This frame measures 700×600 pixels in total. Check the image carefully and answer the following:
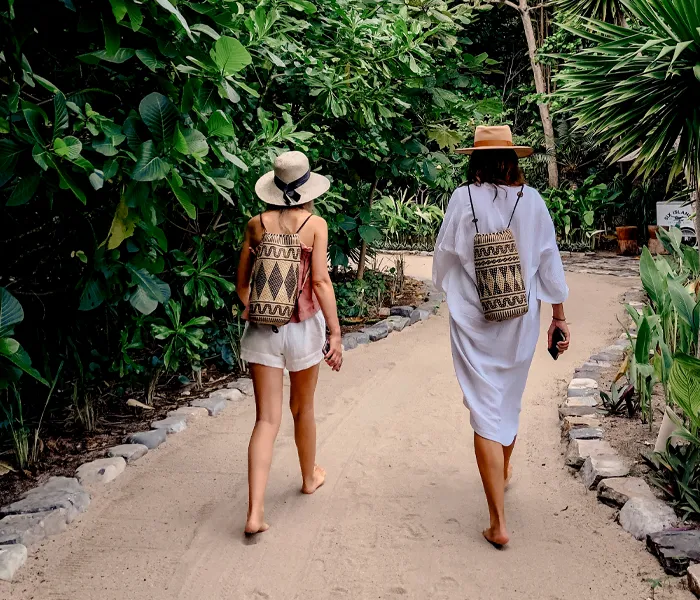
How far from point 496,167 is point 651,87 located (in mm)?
1641

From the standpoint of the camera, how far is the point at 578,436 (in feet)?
12.7

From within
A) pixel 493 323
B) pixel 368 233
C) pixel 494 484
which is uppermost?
pixel 493 323

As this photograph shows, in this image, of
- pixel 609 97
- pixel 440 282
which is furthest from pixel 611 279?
pixel 440 282

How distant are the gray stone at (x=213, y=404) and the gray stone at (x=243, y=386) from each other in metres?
0.30

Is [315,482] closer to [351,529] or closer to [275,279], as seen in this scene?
[351,529]

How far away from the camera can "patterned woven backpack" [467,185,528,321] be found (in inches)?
114

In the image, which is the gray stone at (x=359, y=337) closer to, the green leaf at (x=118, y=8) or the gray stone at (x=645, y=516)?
the gray stone at (x=645, y=516)

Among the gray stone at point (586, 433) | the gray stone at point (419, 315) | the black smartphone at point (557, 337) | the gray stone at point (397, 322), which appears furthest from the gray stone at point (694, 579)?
the gray stone at point (419, 315)

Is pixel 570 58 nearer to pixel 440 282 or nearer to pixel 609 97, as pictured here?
pixel 609 97

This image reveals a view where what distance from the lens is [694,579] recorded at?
2.44 metres

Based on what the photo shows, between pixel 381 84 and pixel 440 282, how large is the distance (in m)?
3.54

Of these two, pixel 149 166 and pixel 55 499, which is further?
pixel 55 499

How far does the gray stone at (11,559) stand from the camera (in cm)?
265

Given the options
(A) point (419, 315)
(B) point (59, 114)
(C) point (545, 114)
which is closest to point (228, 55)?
(B) point (59, 114)
